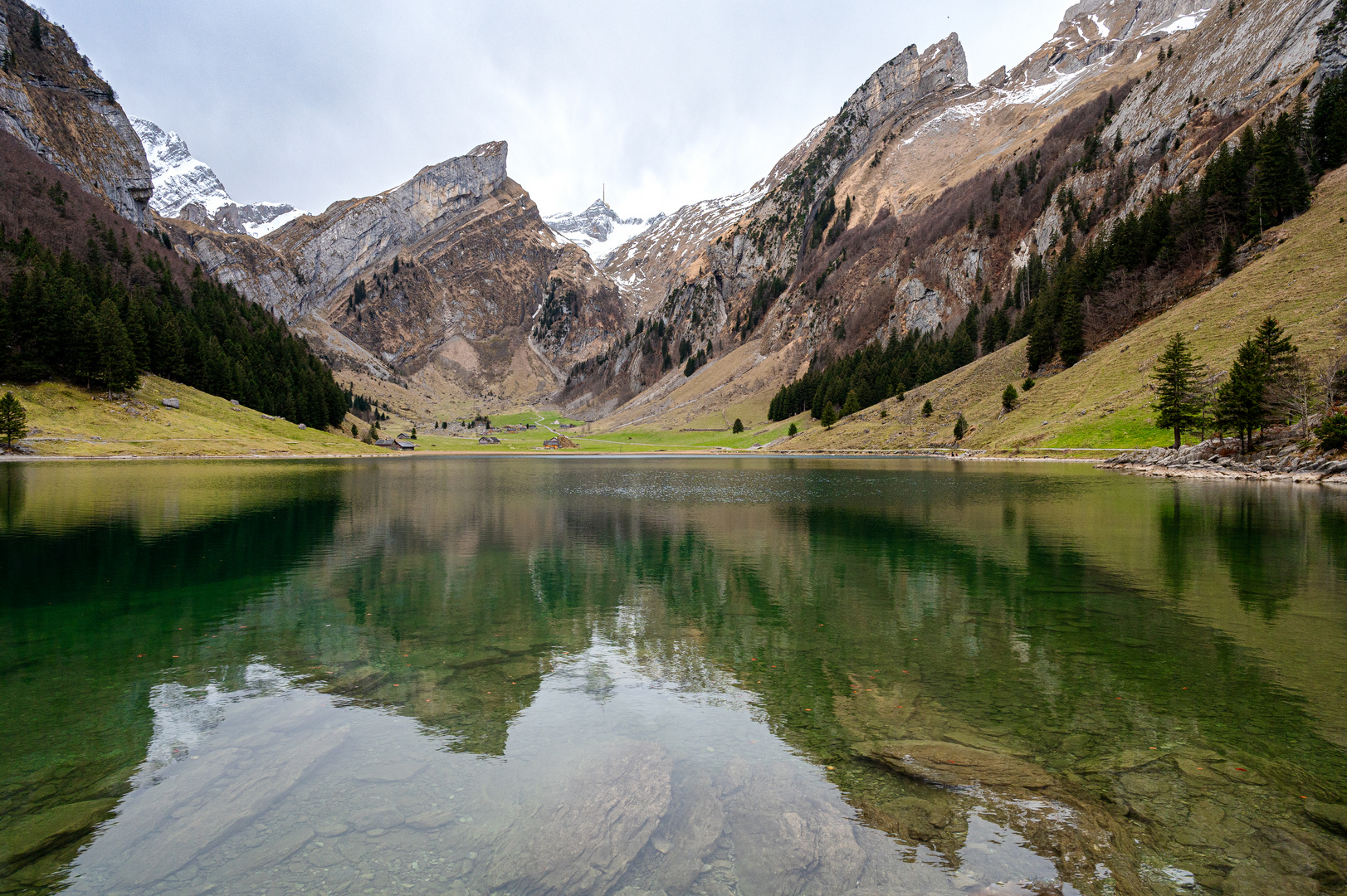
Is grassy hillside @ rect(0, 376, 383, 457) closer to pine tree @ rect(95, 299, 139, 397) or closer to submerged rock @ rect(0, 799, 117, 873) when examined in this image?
pine tree @ rect(95, 299, 139, 397)

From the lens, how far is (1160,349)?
7931 centimetres

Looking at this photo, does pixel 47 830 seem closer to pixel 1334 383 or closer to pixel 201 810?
pixel 201 810

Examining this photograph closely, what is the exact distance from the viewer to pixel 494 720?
10.7 meters

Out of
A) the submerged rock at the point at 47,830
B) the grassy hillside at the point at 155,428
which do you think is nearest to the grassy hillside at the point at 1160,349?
the submerged rock at the point at 47,830

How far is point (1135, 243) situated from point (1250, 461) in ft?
201

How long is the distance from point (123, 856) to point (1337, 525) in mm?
43229

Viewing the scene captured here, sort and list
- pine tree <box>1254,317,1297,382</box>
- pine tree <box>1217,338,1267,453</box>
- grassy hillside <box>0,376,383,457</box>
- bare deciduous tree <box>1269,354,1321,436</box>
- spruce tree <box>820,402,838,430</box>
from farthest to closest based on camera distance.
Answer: spruce tree <box>820,402,838,430</box>
grassy hillside <box>0,376,383,457</box>
pine tree <box>1254,317,1297,382</box>
pine tree <box>1217,338,1267,453</box>
bare deciduous tree <box>1269,354,1321,436</box>

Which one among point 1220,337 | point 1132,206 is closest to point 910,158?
point 1132,206

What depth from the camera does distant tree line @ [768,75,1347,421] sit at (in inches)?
3342

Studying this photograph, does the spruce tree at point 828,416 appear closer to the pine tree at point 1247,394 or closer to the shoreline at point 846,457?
the shoreline at point 846,457

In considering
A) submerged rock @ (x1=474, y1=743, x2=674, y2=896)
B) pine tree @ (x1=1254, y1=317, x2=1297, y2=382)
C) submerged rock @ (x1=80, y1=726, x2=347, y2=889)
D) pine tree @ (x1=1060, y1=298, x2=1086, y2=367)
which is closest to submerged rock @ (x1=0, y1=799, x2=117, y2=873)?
submerged rock @ (x1=80, y1=726, x2=347, y2=889)

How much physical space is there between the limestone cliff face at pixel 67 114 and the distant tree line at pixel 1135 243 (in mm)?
196153

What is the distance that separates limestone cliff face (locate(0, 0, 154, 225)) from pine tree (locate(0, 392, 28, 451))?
117660mm

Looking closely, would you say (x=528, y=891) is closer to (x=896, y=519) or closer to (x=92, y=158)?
(x=896, y=519)
